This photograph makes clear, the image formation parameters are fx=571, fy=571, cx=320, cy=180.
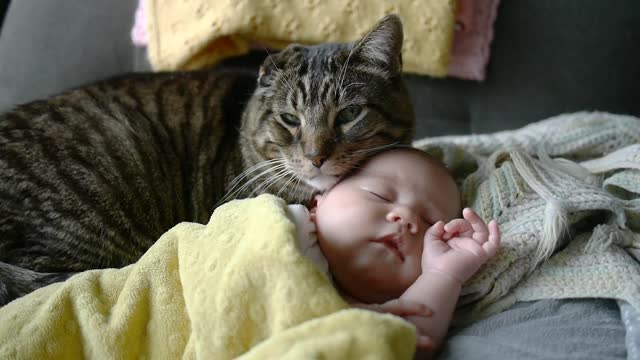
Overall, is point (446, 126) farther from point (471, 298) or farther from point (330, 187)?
point (471, 298)

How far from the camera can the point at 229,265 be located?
2.98ft

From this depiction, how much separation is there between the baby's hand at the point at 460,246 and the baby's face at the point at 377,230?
4cm

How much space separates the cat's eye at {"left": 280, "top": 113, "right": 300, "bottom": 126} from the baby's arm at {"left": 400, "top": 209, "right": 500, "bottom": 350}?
0.44 meters

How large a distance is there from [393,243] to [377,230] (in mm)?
41

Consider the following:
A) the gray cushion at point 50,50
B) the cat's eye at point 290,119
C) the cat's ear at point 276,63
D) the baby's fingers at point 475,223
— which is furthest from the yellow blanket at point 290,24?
the baby's fingers at point 475,223

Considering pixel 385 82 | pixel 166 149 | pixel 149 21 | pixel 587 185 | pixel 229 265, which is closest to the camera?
pixel 229 265

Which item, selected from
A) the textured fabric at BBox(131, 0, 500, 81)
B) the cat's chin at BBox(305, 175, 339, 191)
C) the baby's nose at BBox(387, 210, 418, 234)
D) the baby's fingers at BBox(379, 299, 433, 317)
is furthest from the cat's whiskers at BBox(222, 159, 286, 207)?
the textured fabric at BBox(131, 0, 500, 81)

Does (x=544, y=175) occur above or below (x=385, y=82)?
below

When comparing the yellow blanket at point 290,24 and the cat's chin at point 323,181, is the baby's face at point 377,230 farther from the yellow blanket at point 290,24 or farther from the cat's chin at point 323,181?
the yellow blanket at point 290,24

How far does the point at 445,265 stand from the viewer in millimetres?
981

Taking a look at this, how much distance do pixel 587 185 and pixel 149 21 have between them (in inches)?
53.2

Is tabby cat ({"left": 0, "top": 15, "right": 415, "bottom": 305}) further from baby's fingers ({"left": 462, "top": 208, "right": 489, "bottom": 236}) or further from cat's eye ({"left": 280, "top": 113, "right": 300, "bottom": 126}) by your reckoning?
baby's fingers ({"left": 462, "top": 208, "right": 489, "bottom": 236})

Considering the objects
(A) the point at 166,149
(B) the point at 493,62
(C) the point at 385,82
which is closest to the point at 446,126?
(B) the point at 493,62

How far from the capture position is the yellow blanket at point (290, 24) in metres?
1.72
